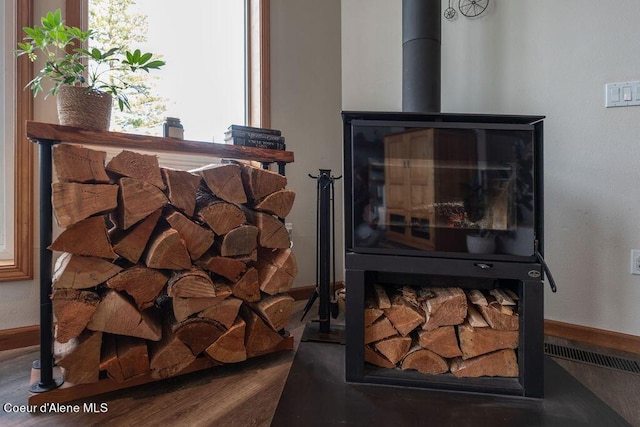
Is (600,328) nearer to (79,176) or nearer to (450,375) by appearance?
(450,375)

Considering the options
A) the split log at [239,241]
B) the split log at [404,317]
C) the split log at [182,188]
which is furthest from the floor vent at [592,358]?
the split log at [182,188]

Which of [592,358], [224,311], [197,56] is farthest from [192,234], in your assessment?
[592,358]

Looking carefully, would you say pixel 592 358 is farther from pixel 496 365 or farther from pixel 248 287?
pixel 248 287

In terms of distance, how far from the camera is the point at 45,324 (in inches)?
38.7

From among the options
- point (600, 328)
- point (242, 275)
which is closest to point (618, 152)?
point (600, 328)

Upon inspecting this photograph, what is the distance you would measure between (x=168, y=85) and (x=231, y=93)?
0.38 metres

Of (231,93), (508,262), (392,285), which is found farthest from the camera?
(231,93)

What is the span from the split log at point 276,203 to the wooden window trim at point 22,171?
999mm

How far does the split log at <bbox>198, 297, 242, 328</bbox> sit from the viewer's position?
1.13m

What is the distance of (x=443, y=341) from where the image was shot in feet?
3.68

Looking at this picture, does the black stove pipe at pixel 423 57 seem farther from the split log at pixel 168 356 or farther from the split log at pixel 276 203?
the split log at pixel 168 356

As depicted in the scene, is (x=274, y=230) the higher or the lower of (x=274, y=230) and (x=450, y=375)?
the higher

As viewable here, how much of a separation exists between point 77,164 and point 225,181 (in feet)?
1.48

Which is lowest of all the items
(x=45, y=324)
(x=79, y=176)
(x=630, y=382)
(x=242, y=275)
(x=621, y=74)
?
(x=630, y=382)
